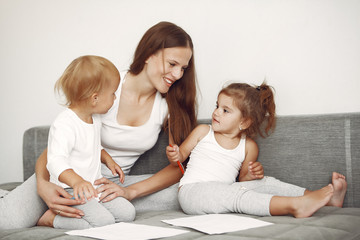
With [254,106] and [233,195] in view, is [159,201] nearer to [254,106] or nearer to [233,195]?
[233,195]

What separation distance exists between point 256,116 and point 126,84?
2.12 ft

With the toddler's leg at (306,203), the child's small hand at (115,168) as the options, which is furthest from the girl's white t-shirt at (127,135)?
the toddler's leg at (306,203)

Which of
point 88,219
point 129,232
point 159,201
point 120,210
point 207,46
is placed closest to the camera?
point 129,232

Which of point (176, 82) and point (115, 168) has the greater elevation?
point (176, 82)

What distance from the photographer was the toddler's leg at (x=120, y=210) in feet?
5.48

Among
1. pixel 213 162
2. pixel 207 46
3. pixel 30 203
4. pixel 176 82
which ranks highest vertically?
pixel 207 46

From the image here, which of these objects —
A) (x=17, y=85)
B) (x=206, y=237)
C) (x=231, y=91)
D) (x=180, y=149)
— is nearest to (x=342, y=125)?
(x=231, y=91)

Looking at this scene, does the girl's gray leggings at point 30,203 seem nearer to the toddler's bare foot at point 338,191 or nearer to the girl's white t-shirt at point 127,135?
the girl's white t-shirt at point 127,135

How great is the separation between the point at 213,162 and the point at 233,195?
0.28m

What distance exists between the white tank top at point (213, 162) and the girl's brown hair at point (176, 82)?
0.51 ft

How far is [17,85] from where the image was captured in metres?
3.09

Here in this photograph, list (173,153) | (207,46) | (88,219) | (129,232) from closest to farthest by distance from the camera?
(129,232)
(88,219)
(173,153)
(207,46)

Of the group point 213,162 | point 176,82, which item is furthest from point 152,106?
point 213,162

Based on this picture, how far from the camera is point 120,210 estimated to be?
1.67m
